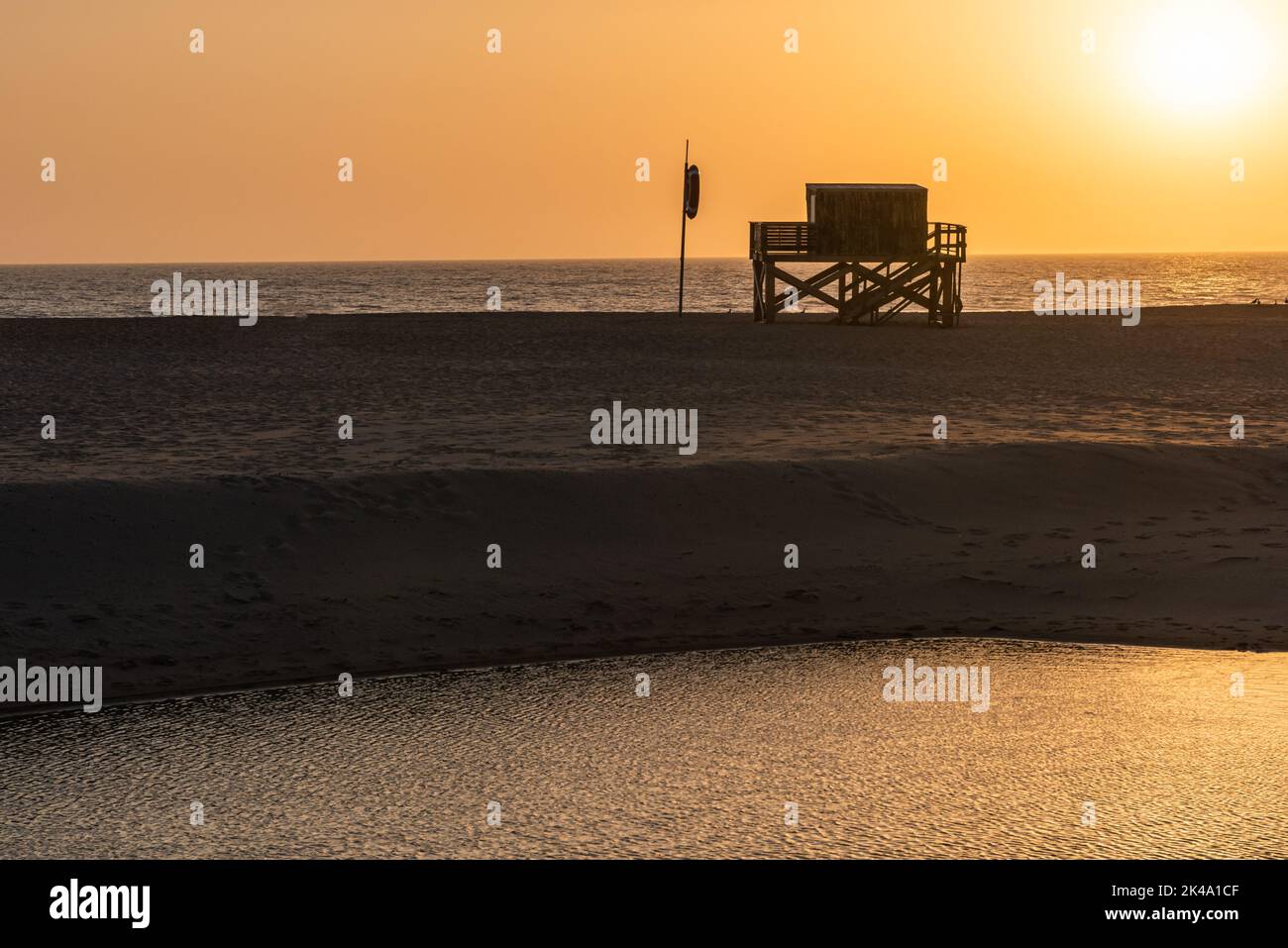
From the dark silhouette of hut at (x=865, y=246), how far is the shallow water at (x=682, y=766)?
1498 inches

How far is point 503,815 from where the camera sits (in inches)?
293

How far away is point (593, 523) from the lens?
14.9 metres

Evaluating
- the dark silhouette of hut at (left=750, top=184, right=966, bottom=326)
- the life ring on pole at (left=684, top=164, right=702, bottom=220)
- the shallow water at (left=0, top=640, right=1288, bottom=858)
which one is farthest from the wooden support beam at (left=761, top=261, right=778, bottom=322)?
the shallow water at (left=0, top=640, right=1288, bottom=858)

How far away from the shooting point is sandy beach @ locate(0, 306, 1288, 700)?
38.8 ft

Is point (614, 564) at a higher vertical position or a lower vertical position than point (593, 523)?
lower

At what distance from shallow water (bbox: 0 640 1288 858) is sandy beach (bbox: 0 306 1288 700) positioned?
113cm

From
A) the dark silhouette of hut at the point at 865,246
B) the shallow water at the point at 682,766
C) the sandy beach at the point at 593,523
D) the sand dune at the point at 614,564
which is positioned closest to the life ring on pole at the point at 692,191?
the dark silhouette of hut at the point at 865,246

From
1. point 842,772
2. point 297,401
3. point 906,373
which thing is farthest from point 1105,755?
point 906,373

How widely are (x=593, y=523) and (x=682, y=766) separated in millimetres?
6739

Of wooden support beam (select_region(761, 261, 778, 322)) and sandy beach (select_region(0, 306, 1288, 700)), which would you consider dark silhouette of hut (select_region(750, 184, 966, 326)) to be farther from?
sandy beach (select_region(0, 306, 1288, 700))

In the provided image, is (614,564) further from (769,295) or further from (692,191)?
(692,191)

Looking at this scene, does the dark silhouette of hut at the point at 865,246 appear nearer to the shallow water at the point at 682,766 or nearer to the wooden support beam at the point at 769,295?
the wooden support beam at the point at 769,295

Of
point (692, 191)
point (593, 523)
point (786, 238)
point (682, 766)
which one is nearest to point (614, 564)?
point (593, 523)
